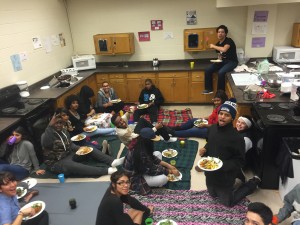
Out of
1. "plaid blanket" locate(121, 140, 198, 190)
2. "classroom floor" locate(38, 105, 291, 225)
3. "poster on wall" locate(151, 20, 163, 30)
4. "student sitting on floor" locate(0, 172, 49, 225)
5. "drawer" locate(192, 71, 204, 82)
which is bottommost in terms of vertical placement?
"classroom floor" locate(38, 105, 291, 225)

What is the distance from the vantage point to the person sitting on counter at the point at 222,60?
5.43 metres

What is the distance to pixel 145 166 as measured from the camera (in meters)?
3.28

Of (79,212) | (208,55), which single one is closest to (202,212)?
(79,212)

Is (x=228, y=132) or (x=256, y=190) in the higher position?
(x=228, y=132)

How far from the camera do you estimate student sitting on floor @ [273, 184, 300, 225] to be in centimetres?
260

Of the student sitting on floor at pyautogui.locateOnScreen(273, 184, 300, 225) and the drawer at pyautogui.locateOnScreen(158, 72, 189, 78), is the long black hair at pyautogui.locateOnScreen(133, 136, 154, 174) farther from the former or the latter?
the drawer at pyautogui.locateOnScreen(158, 72, 189, 78)

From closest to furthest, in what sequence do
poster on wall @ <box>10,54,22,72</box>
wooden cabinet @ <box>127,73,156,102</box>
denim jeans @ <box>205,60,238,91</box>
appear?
poster on wall @ <box>10,54,22,72</box>
denim jeans @ <box>205,60,238,91</box>
wooden cabinet @ <box>127,73,156,102</box>

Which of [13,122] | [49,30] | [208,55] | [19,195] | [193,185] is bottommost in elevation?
[193,185]

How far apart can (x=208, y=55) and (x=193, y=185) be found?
150 inches

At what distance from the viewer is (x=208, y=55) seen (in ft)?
20.9

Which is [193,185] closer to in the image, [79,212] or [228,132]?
[228,132]

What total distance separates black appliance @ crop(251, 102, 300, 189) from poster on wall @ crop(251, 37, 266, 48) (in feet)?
9.06

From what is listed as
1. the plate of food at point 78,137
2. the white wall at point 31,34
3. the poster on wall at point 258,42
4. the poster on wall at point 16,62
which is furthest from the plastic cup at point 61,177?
the poster on wall at point 258,42

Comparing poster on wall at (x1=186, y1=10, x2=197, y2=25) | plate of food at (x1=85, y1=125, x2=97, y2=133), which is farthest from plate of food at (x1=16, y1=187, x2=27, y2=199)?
poster on wall at (x1=186, y1=10, x2=197, y2=25)
